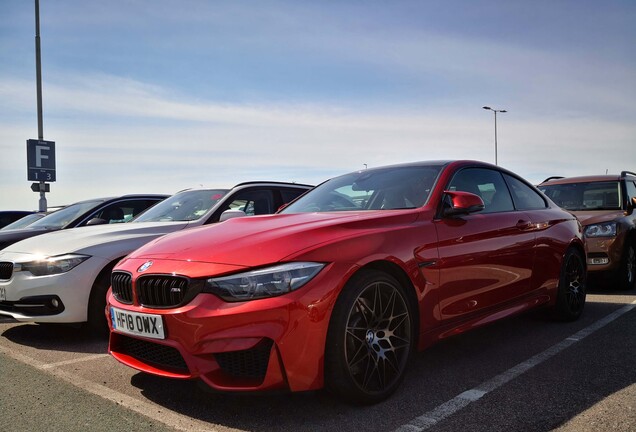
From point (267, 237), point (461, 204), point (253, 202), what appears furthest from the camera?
point (253, 202)

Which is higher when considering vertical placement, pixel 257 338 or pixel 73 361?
pixel 257 338

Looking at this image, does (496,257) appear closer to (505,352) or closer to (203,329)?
(505,352)

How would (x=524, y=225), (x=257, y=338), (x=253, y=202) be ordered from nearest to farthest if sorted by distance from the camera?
1. (x=257, y=338)
2. (x=524, y=225)
3. (x=253, y=202)

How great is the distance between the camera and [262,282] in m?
2.72

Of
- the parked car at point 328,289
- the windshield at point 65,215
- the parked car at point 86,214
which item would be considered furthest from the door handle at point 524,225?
the windshield at point 65,215

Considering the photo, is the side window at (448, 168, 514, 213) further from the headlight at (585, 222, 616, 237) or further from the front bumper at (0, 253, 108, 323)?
the front bumper at (0, 253, 108, 323)

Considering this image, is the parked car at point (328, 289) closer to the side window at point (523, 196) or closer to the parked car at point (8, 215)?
the side window at point (523, 196)

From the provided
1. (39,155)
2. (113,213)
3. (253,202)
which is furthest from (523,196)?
(39,155)

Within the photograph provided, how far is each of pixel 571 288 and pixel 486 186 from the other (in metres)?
1.49

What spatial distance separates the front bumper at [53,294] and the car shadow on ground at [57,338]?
0.22 m

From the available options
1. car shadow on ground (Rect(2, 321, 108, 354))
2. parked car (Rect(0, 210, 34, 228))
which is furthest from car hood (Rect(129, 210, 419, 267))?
parked car (Rect(0, 210, 34, 228))

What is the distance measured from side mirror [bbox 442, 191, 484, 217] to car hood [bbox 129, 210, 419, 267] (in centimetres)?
27

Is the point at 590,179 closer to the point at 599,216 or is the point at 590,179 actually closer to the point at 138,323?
the point at 599,216

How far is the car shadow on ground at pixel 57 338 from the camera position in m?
4.55
